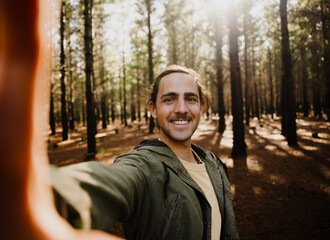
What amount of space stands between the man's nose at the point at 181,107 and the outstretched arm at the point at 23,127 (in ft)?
4.98

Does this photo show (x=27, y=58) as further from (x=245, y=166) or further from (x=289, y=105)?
(x=289, y=105)

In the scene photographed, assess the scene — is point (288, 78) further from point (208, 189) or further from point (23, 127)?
point (23, 127)

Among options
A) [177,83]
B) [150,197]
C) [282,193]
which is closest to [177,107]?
[177,83]

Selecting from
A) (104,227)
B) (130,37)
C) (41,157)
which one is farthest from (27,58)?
(130,37)

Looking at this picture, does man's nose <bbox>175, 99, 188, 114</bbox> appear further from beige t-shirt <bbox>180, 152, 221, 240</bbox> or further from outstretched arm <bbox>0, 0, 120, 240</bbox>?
outstretched arm <bbox>0, 0, 120, 240</bbox>

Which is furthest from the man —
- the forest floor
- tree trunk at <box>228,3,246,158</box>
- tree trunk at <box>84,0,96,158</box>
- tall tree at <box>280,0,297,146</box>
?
tall tree at <box>280,0,297,146</box>

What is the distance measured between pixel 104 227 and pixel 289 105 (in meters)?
12.3

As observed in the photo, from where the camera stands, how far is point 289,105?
1057cm

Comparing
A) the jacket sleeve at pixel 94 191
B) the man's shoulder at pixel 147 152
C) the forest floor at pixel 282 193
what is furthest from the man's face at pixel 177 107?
the forest floor at pixel 282 193

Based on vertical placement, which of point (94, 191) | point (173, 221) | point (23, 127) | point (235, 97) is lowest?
point (173, 221)

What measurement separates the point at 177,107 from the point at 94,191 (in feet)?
4.41

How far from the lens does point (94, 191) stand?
0.76 metres

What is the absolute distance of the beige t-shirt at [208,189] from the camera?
1626mm

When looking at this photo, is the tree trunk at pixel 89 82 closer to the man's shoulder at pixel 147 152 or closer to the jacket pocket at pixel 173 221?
the man's shoulder at pixel 147 152
